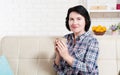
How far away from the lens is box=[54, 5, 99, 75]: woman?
1.43 meters

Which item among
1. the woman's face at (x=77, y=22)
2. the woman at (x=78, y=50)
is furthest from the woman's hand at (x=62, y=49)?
the woman's face at (x=77, y=22)

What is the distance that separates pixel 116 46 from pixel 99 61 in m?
0.17

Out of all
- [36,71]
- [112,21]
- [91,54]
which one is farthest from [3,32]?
[112,21]

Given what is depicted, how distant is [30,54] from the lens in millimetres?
1741

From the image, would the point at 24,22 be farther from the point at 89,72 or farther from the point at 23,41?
the point at 89,72

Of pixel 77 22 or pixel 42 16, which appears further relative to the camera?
pixel 42 16

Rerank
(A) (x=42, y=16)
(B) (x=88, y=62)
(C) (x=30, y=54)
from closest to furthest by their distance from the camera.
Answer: (B) (x=88, y=62), (C) (x=30, y=54), (A) (x=42, y=16)

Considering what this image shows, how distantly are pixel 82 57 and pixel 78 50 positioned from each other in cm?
6

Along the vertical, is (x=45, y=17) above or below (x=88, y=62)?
above

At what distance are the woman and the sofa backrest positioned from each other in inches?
4.5

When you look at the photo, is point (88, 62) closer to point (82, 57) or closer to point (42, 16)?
point (82, 57)

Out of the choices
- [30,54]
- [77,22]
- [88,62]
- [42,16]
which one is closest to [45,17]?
[42,16]

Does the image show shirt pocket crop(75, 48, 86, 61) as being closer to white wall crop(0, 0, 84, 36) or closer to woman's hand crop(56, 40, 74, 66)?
woman's hand crop(56, 40, 74, 66)

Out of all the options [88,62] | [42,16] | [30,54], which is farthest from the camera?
[42,16]
